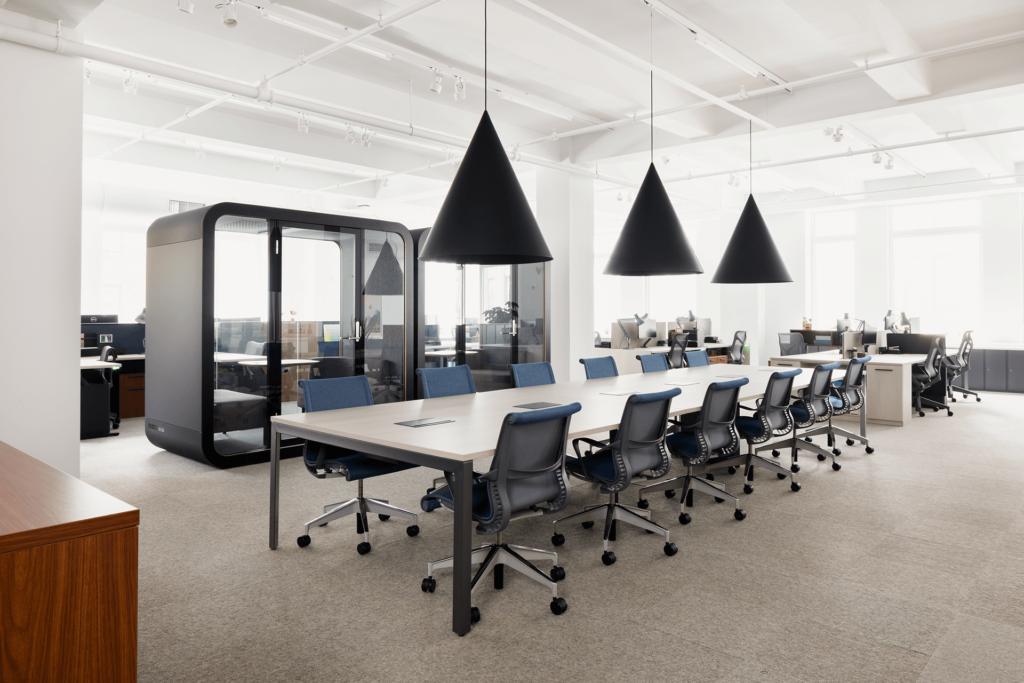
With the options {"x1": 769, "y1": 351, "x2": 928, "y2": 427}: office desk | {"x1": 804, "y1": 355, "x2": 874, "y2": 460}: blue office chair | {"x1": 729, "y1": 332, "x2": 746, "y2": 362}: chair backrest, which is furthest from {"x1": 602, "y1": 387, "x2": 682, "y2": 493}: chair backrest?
{"x1": 729, "y1": 332, "x2": 746, "y2": 362}: chair backrest

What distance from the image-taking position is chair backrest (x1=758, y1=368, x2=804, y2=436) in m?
5.18

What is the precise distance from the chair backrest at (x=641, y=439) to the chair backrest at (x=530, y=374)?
197cm

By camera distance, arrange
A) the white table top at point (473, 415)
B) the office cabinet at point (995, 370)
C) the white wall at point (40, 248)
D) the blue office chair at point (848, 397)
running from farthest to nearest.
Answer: the office cabinet at point (995, 370), the blue office chair at point (848, 397), the white wall at point (40, 248), the white table top at point (473, 415)

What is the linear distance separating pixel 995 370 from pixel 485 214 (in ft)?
39.2

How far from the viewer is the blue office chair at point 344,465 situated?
3982 millimetres

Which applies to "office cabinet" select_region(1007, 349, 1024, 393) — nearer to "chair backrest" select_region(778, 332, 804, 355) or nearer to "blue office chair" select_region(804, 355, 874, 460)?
"chair backrest" select_region(778, 332, 804, 355)

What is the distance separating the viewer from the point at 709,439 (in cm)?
450

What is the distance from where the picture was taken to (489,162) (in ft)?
12.4

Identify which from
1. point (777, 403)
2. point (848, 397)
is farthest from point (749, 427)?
point (848, 397)

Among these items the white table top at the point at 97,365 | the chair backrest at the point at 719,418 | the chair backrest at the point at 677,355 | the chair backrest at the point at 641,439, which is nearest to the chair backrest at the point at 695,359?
the chair backrest at the point at 719,418

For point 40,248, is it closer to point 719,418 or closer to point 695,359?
point 719,418

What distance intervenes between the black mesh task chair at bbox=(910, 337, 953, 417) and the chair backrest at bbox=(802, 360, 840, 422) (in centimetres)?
372

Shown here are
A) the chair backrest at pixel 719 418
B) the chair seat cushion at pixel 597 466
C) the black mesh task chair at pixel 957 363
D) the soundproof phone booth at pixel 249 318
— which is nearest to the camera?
the chair seat cushion at pixel 597 466

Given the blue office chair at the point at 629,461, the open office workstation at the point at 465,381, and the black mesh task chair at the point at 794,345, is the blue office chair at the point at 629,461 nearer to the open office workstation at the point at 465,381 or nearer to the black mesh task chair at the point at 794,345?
the open office workstation at the point at 465,381
